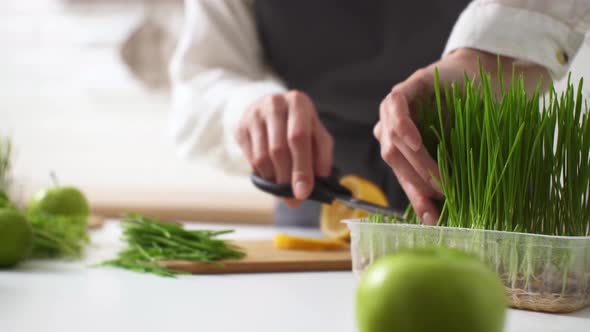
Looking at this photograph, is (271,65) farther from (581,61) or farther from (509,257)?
(509,257)

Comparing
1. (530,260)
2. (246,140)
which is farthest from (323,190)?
(530,260)

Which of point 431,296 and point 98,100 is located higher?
point 98,100

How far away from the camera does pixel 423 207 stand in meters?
0.74

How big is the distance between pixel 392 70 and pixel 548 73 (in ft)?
2.21

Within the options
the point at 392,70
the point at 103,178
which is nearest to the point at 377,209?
the point at 392,70

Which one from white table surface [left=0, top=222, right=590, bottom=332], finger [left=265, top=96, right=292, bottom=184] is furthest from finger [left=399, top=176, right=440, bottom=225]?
finger [left=265, top=96, right=292, bottom=184]

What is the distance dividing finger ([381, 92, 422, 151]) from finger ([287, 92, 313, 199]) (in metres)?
0.30

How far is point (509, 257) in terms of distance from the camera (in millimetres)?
649

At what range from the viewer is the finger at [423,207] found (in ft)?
2.43

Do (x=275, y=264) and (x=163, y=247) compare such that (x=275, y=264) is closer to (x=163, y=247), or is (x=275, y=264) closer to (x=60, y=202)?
(x=163, y=247)

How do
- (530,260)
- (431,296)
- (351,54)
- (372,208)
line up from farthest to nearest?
(351,54) < (372,208) < (530,260) < (431,296)

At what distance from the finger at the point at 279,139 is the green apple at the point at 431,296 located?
0.64m

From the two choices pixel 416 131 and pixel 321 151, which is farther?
pixel 321 151

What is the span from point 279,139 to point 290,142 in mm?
36
